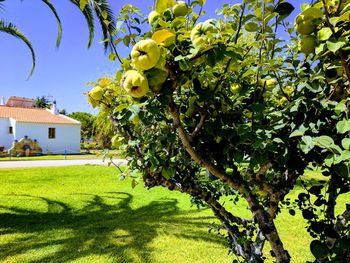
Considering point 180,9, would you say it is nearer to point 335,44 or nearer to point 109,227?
point 335,44

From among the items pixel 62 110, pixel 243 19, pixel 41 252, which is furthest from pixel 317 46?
pixel 62 110

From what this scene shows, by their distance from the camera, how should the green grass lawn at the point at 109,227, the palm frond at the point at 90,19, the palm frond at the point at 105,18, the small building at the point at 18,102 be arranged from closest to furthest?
the palm frond at the point at 105,18
the green grass lawn at the point at 109,227
the palm frond at the point at 90,19
the small building at the point at 18,102

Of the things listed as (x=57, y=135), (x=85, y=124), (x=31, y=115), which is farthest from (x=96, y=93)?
(x=85, y=124)

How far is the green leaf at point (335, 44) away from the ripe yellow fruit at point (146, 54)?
0.49 metres

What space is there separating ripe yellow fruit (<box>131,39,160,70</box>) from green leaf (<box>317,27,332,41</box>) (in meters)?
0.50

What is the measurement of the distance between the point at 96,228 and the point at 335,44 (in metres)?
5.68

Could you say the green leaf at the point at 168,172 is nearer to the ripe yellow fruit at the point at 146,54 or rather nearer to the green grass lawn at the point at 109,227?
the ripe yellow fruit at the point at 146,54

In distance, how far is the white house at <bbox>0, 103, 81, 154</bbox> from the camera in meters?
26.4

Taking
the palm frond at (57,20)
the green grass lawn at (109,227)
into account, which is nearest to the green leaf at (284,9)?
the green grass lawn at (109,227)

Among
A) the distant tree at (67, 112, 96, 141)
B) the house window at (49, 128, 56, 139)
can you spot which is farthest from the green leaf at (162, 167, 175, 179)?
the distant tree at (67, 112, 96, 141)

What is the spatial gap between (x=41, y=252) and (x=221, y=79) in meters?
4.57

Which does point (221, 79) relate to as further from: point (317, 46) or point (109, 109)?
point (109, 109)

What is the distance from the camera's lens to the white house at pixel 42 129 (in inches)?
1038

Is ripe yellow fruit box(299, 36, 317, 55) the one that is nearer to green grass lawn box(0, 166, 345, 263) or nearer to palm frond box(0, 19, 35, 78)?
green grass lawn box(0, 166, 345, 263)
